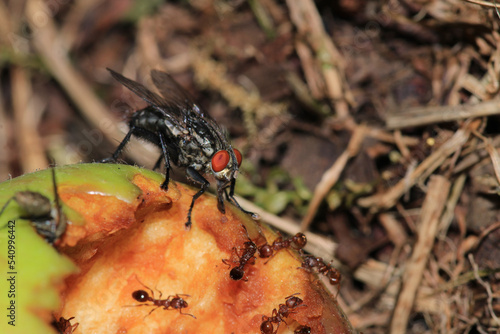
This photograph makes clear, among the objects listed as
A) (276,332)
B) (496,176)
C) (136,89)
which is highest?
(136,89)

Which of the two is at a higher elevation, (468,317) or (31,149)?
(31,149)

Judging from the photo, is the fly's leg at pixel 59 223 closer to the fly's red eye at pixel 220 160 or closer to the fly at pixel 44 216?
the fly at pixel 44 216

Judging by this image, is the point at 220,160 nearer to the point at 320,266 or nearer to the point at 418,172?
the point at 320,266

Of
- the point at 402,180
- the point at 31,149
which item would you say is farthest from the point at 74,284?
the point at 31,149

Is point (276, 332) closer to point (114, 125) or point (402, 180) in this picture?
point (402, 180)

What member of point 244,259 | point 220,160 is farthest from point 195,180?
point 244,259
